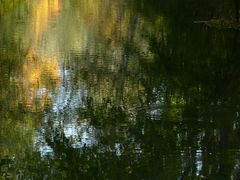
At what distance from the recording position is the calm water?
10711 mm

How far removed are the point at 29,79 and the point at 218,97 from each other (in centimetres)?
678

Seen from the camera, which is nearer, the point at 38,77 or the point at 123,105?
the point at 123,105

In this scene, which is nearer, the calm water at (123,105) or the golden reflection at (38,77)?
the calm water at (123,105)

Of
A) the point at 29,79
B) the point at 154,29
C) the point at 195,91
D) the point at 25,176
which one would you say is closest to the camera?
the point at 25,176

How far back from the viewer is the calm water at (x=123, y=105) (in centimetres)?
1071

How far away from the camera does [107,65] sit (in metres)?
20.5

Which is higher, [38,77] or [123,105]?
[38,77]

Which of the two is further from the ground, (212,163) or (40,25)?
(40,25)

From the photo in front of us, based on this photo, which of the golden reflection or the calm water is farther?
→ the golden reflection

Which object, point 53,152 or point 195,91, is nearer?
point 53,152

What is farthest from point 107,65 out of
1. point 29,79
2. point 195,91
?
point 195,91

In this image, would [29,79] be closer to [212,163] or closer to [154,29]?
[212,163]

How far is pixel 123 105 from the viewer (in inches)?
587

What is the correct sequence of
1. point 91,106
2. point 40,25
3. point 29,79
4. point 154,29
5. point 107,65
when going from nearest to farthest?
point 91,106 < point 29,79 < point 107,65 < point 154,29 < point 40,25
